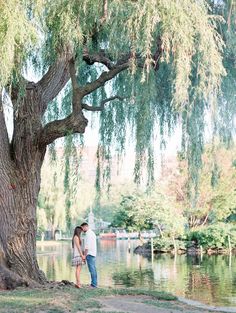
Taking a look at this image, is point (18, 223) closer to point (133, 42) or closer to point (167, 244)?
point (133, 42)

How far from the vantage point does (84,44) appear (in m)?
8.75

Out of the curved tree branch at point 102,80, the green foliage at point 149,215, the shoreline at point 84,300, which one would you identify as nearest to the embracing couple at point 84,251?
the shoreline at point 84,300

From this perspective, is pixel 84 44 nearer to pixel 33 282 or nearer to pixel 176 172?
pixel 33 282

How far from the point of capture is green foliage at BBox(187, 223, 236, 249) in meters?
35.3

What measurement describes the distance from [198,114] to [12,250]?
12.9ft

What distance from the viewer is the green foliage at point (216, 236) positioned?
35344mm

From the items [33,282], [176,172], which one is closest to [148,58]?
[33,282]

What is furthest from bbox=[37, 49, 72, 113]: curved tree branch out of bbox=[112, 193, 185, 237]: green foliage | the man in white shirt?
bbox=[112, 193, 185, 237]: green foliage

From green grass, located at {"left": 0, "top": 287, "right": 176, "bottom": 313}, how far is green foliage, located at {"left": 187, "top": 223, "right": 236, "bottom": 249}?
26.2 meters

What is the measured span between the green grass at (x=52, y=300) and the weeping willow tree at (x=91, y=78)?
0.71 meters

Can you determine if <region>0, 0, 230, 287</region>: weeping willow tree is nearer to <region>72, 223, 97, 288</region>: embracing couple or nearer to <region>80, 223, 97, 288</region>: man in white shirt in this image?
<region>72, 223, 97, 288</region>: embracing couple

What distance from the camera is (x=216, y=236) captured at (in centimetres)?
3541

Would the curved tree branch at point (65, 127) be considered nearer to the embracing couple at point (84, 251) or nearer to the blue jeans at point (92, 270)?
the embracing couple at point (84, 251)

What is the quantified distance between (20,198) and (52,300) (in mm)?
2575
